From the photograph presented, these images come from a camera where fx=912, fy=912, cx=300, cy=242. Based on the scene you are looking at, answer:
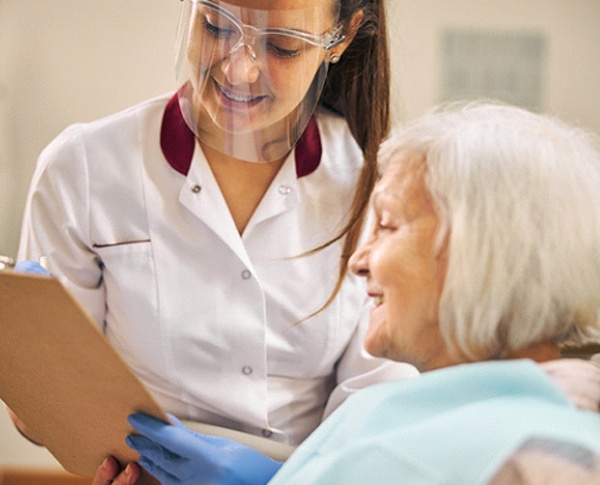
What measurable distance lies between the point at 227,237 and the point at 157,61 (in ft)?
5.13

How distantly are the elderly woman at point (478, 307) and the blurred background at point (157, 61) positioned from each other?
183cm

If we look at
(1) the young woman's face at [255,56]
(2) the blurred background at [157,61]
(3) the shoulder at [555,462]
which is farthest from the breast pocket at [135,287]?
(2) the blurred background at [157,61]

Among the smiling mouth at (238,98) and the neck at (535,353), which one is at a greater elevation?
the smiling mouth at (238,98)

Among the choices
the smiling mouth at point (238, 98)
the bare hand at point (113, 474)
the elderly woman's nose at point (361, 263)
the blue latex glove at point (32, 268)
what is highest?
the smiling mouth at point (238, 98)

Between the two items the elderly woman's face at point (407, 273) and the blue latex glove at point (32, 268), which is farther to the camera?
A: the blue latex glove at point (32, 268)

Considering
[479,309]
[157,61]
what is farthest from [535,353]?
[157,61]

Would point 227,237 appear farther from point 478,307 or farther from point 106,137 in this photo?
point 478,307

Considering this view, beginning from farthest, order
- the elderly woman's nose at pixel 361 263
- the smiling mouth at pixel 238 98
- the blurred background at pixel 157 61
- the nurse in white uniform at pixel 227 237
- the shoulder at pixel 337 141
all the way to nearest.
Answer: the blurred background at pixel 157 61
the shoulder at pixel 337 141
the nurse in white uniform at pixel 227 237
the smiling mouth at pixel 238 98
the elderly woman's nose at pixel 361 263

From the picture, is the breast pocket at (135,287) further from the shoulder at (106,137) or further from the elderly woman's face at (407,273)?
the elderly woman's face at (407,273)

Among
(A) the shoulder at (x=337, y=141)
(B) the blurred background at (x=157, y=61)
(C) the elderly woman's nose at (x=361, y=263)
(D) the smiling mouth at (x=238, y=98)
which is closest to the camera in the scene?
(C) the elderly woman's nose at (x=361, y=263)

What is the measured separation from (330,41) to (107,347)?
2.05 ft

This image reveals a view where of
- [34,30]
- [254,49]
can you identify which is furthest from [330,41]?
[34,30]

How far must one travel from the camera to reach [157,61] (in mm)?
3014

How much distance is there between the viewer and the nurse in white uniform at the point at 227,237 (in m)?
1.58
